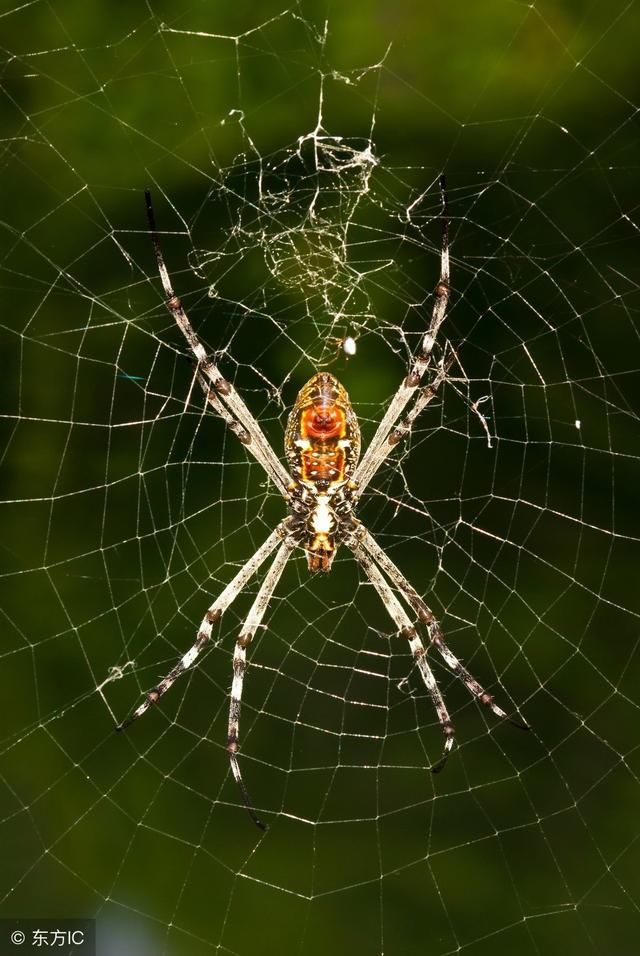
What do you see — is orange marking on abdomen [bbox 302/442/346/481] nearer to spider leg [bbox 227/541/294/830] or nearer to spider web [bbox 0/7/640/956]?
spider leg [bbox 227/541/294/830]

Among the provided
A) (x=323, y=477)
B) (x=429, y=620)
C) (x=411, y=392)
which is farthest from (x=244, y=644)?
(x=411, y=392)

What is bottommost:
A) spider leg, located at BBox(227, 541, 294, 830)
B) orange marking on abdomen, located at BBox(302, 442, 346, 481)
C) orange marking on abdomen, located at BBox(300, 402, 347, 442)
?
spider leg, located at BBox(227, 541, 294, 830)

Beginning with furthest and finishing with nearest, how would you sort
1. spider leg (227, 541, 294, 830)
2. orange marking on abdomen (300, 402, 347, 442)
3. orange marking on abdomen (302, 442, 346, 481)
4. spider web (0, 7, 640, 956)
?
spider web (0, 7, 640, 956) → spider leg (227, 541, 294, 830) → orange marking on abdomen (302, 442, 346, 481) → orange marking on abdomen (300, 402, 347, 442)

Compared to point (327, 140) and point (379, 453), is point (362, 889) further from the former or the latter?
point (327, 140)

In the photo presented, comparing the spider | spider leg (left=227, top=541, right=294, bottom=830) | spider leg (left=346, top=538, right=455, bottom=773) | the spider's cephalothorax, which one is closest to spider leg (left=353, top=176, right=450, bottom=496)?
the spider

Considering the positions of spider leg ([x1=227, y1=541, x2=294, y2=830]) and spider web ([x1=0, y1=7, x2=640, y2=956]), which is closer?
spider leg ([x1=227, y1=541, x2=294, y2=830])

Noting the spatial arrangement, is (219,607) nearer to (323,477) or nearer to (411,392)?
(323,477)

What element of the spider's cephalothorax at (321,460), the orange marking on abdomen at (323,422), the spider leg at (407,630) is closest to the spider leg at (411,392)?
the spider's cephalothorax at (321,460)

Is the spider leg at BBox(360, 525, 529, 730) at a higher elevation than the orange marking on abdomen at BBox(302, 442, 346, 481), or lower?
lower

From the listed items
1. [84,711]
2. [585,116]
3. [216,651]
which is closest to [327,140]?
[585,116]
